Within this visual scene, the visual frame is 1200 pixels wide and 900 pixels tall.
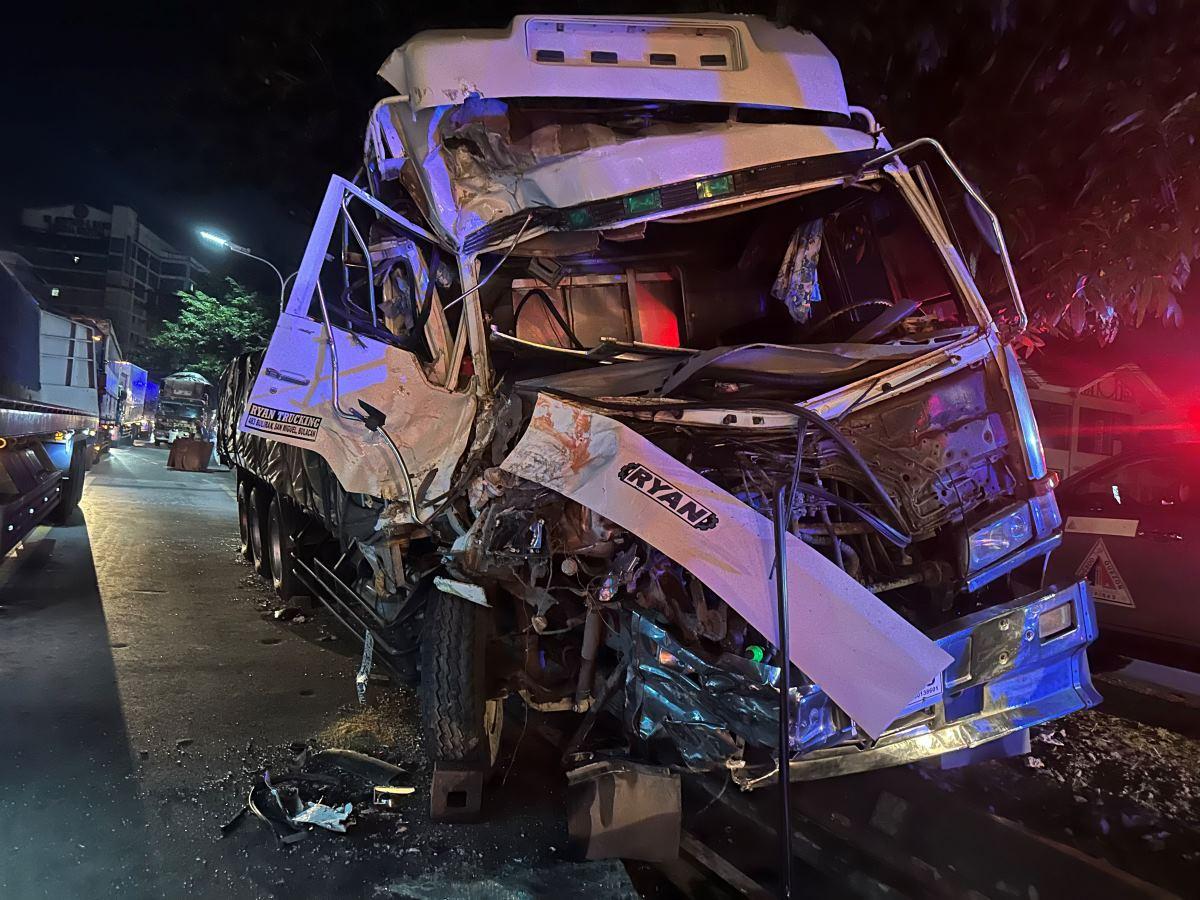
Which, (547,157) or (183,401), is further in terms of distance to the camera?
(183,401)

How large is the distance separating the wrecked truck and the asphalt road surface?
464 mm

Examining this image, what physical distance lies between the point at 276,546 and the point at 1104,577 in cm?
673

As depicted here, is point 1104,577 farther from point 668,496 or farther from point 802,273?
point 668,496

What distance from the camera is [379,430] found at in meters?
3.06

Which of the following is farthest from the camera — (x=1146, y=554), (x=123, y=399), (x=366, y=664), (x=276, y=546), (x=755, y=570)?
(x=123, y=399)

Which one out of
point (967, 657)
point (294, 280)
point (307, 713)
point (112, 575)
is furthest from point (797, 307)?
point (112, 575)

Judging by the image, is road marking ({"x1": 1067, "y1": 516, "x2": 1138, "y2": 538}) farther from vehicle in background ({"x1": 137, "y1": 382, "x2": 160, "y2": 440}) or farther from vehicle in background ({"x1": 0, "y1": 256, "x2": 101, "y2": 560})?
vehicle in background ({"x1": 137, "y1": 382, "x2": 160, "y2": 440})

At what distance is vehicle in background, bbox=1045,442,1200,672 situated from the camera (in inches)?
158

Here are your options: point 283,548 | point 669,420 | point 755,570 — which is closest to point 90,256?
point 283,548

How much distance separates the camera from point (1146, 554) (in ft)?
13.7

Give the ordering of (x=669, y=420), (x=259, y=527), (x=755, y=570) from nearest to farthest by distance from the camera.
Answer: (x=755, y=570)
(x=669, y=420)
(x=259, y=527)

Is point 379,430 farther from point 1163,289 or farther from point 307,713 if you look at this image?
point 1163,289

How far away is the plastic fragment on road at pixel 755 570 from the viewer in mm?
2189

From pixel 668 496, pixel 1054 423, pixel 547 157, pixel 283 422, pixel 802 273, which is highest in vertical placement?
pixel 547 157
